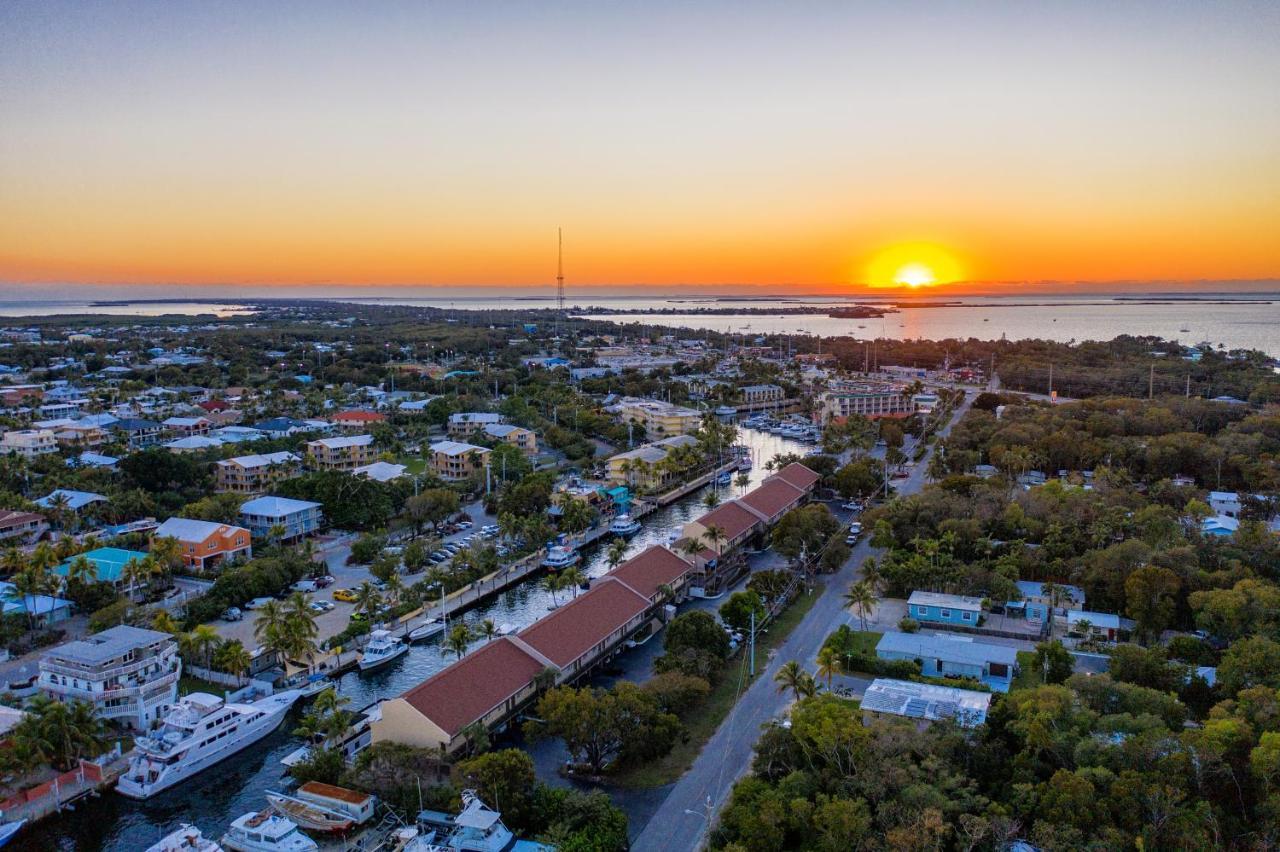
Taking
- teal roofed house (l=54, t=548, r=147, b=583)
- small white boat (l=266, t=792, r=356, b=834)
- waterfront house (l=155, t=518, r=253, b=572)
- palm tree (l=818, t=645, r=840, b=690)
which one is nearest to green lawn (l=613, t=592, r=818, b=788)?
palm tree (l=818, t=645, r=840, b=690)

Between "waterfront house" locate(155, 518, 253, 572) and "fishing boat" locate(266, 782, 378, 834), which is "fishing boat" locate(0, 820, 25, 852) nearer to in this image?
"fishing boat" locate(266, 782, 378, 834)

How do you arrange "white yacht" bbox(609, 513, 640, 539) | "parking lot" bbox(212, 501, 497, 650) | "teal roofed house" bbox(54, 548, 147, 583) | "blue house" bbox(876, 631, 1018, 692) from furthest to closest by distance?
1. "white yacht" bbox(609, 513, 640, 539)
2. "teal roofed house" bbox(54, 548, 147, 583)
3. "parking lot" bbox(212, 501, 497, 650)
4. "blue house" bbox(876, 631, 1018, 692)

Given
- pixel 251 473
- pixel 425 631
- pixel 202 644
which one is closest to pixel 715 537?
pixel 425 631

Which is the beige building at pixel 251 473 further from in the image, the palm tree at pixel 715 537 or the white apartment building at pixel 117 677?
the palm tree at pixel 715 537

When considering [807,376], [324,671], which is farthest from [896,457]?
[807,376]

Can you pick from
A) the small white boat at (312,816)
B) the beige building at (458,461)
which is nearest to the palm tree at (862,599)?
the small white boat at (312,816)

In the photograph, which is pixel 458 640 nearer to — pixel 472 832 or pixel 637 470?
pixel 472 832
